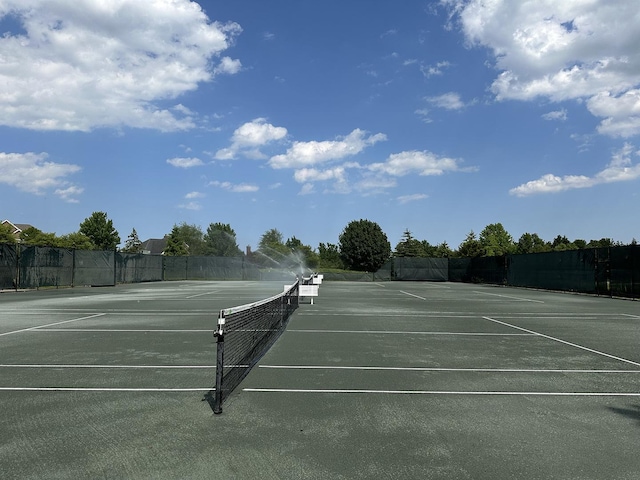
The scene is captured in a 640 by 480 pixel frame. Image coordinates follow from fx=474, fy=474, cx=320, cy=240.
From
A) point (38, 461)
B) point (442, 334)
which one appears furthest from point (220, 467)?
point (442, 334)

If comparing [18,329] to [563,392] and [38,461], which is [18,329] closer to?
[38,461]

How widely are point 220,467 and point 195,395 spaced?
230cm

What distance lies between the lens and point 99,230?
86.1m

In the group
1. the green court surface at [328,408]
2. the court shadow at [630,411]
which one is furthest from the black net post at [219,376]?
the court shadow at [630,411]

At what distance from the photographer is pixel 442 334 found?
11.9 meters

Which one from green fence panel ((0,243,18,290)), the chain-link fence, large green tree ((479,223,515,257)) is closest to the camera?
the chain-link fence

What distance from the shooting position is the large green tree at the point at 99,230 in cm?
8544

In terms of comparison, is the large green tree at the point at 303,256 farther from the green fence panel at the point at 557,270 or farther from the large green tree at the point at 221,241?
the green fence panel at the point at 557,270

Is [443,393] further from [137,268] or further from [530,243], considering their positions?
[530,243]

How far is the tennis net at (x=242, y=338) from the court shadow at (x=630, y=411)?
4624 millimetres

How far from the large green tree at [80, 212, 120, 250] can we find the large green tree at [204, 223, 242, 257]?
21.3 metres

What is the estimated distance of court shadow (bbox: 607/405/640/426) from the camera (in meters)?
5.37

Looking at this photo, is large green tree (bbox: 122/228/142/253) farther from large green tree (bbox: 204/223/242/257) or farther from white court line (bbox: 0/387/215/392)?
white court line (bbox: 0/387/215/392)

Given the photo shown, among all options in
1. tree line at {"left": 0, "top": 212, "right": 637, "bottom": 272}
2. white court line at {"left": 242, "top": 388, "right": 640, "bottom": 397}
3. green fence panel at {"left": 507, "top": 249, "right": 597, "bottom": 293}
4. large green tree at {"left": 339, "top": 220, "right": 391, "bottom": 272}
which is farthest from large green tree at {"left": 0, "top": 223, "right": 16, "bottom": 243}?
white court line at {"left": 242, "top": 388, "right": 640, "bottom": 397}
